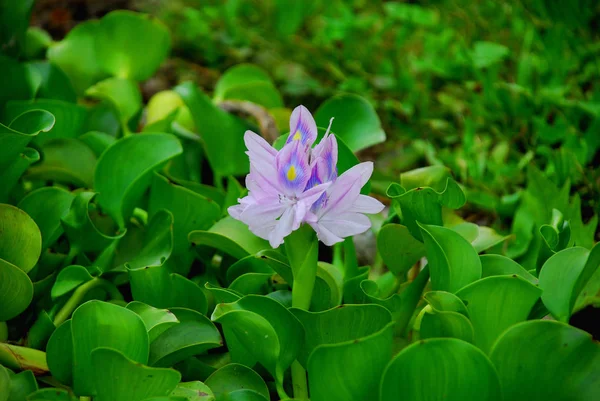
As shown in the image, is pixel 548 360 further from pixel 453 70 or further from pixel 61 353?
pixel 453 70

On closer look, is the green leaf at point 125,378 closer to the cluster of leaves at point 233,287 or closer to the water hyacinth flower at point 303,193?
the cluster of leaves at point 233,287

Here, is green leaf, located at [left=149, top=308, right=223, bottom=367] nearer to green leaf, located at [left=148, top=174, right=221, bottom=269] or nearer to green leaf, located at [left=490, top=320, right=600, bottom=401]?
green leaf, located at [left=148, top=174, right=221, bottom=269]

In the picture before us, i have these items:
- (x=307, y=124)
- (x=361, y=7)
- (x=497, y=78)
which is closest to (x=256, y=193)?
(x=307, y=124)

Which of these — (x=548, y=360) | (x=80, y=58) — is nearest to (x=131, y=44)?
(x=80, y=58)

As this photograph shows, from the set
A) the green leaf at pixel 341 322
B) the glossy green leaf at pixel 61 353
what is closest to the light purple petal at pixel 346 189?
the green leaf at pixel 341 322

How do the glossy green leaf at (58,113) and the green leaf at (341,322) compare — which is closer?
the green leaf at (341,322)

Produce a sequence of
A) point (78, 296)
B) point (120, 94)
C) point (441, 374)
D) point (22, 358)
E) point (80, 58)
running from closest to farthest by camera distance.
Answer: point (441, 374)
point (22, 358)
point (78, 296)
point (120, 94)
point (80, 58)
